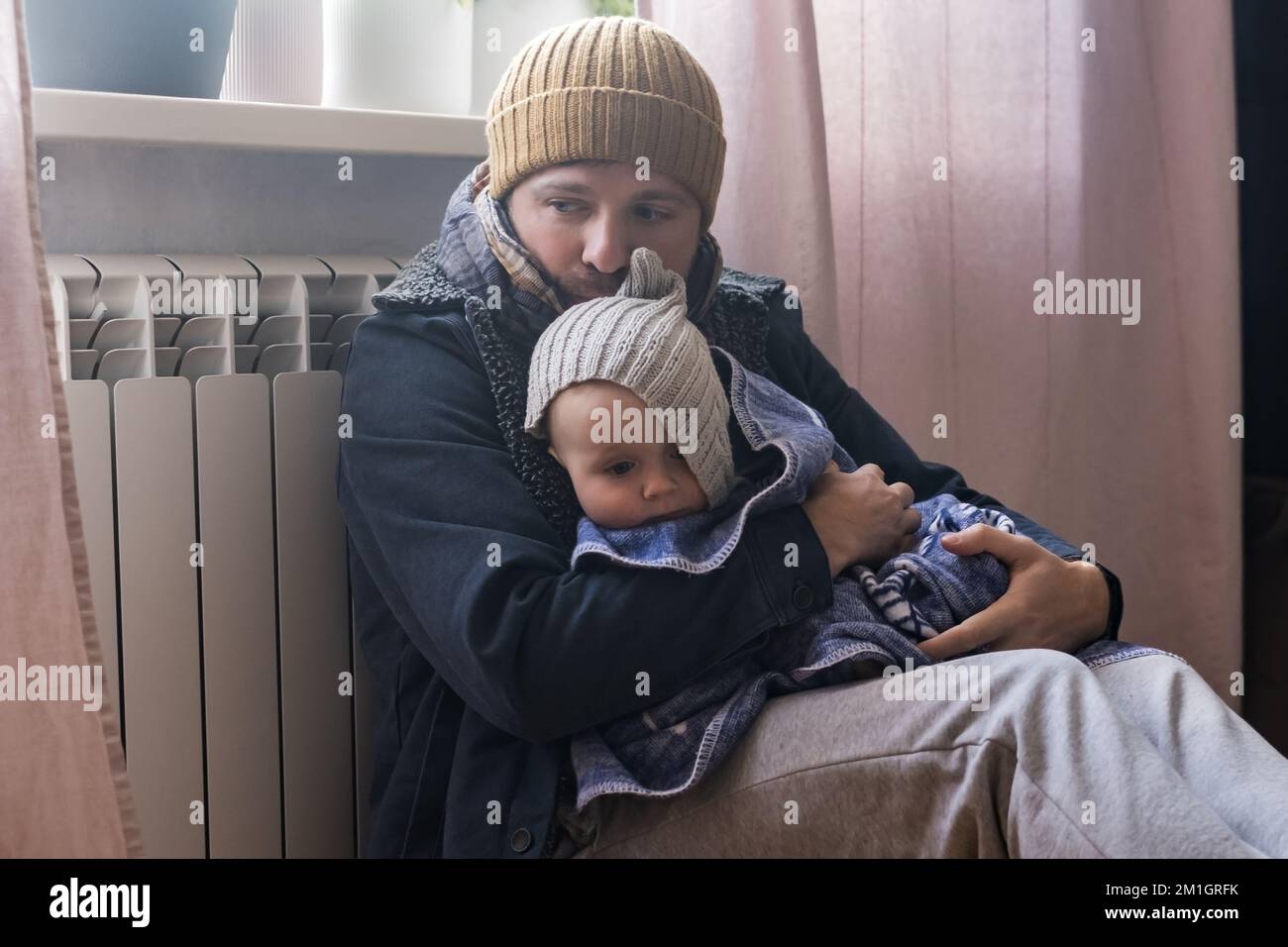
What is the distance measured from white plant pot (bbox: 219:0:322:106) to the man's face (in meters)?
0.40

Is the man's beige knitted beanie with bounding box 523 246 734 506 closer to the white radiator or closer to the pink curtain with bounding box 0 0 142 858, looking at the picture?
the white radiator

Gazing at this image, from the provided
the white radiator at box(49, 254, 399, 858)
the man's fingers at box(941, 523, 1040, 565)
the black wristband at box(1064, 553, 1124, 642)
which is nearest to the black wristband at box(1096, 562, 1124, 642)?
the black wristband at box(1064, 553, 1124, 642)

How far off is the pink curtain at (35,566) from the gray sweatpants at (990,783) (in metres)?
0.46

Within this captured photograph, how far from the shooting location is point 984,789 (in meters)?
0.94

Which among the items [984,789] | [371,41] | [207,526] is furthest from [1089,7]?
[207,526]

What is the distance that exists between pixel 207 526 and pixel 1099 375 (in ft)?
4.08

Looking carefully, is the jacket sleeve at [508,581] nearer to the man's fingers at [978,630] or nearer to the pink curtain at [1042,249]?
the man's fingers at [978,630]

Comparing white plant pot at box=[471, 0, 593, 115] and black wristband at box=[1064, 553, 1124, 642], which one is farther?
white plant pot at box=[471, 0, 593, 115]

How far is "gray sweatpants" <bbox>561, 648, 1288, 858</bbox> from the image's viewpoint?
891 mm

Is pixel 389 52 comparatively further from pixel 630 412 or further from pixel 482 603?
pixel 482 603

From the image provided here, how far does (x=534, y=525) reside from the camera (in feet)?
3.52

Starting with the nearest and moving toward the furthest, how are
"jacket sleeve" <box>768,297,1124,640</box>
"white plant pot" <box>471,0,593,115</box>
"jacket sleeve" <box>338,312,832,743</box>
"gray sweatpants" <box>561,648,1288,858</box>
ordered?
1. "gray sweatpants" <box>561,648,1288,858</box>
2. "jacket sleeve" <box>338,312,832,743</box>
3. "jacket sleeve" <box>768,297,1124,640</box>
4. "white plant pot" <box>471,0,593,115</box>

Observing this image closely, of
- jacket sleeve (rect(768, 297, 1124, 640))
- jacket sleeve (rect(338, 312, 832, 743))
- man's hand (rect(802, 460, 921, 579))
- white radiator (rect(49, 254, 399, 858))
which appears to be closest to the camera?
jacket sleeve (rect(338, 312, 832, 743))

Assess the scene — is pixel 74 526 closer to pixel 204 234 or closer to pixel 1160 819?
pixel 204 234
